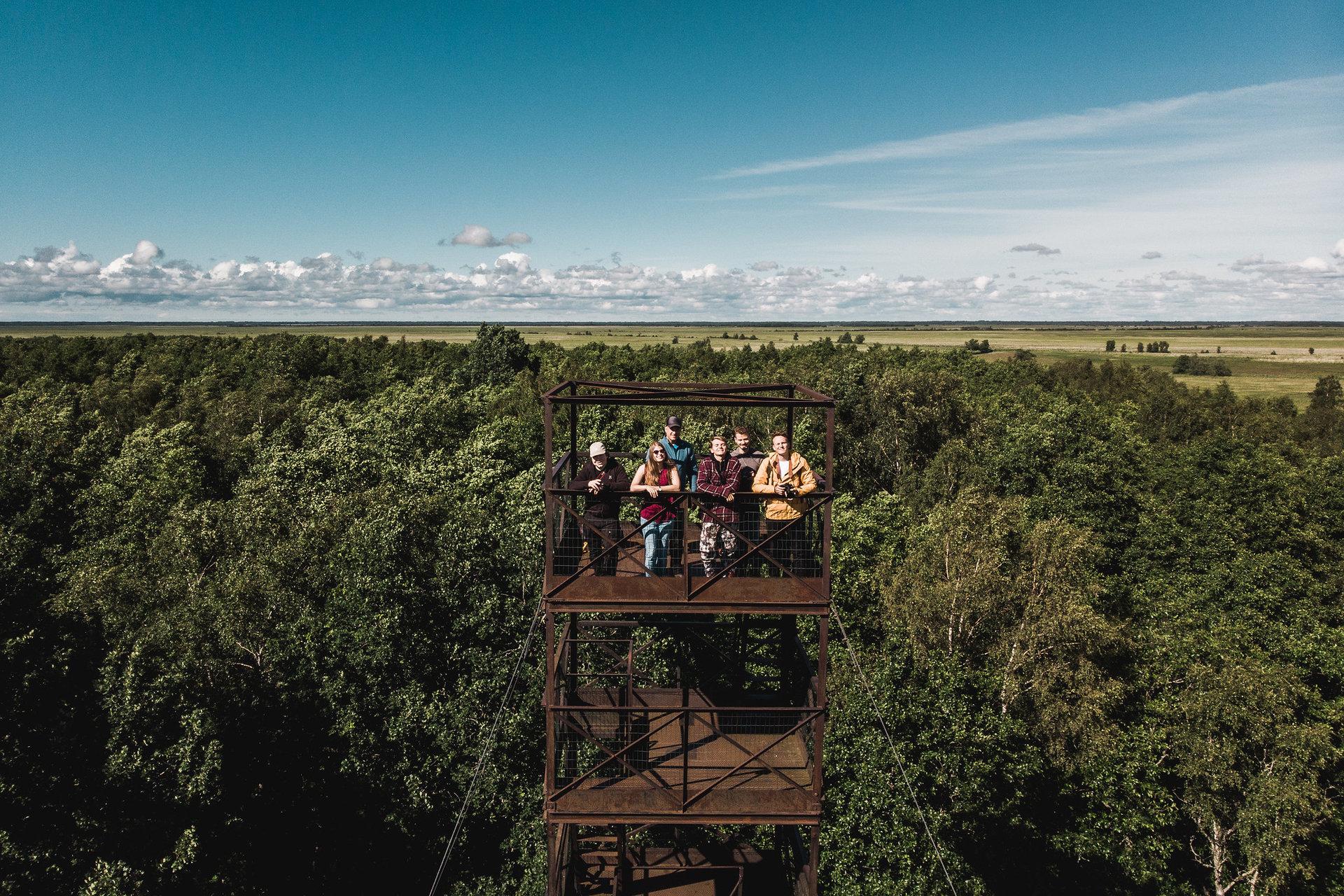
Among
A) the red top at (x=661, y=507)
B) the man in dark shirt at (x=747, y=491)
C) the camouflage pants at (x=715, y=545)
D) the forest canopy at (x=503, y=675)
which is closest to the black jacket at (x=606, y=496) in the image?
the red top at (x=661, y=507)

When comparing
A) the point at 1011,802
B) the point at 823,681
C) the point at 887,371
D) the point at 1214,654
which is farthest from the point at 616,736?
the point at 887,371

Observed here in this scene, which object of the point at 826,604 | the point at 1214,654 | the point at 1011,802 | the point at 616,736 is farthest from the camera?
the point at 1214,654

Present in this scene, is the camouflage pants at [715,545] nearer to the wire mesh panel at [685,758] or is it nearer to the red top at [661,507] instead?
the red top at [661,507]

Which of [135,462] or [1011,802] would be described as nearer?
[1011,802]

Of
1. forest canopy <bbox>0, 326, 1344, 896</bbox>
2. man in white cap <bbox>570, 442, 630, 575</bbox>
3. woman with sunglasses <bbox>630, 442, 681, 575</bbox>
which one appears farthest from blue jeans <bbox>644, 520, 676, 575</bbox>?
forest canopy <bbox>0, 326, 1344, 896</bbox>

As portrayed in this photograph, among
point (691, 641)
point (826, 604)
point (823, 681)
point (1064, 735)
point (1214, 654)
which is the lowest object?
point (1064, 735)

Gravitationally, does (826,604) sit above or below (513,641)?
above

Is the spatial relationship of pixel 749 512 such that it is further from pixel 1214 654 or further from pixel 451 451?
pixel 451 451
